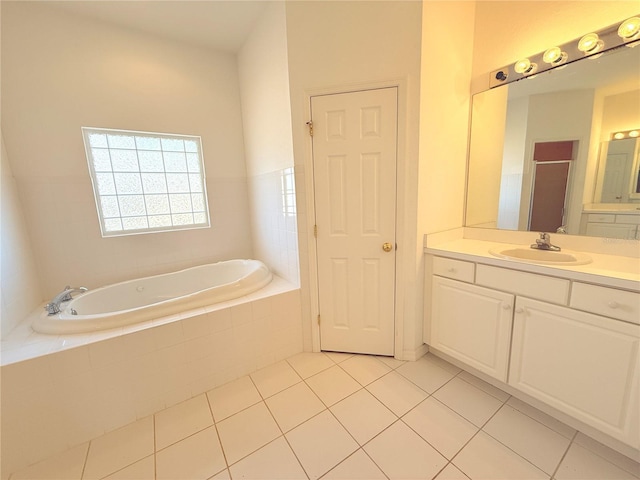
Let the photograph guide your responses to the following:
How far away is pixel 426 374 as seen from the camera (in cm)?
176

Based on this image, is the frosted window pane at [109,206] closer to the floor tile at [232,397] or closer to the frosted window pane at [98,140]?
the frosted window pane at [98,140]

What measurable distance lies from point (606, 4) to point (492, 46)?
544 millimetres

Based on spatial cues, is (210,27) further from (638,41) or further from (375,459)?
(375,459)

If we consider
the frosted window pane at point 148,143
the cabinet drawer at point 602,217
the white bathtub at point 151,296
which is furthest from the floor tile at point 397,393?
the frosted window pane at point 148,143

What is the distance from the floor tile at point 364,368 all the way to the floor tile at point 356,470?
1.66 ft

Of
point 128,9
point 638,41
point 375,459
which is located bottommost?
point 375,459

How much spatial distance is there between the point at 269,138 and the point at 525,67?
1.90 m

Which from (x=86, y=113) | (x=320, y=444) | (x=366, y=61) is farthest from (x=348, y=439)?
(x=86, y=113)

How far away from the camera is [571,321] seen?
1209 mm

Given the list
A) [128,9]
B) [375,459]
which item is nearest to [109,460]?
[375,459]

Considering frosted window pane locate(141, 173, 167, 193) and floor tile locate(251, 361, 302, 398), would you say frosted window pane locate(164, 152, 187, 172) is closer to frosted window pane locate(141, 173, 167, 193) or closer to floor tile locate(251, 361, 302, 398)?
frosted window pane locate(141, 173, 167, 193)

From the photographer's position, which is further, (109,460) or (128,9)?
(128,9)

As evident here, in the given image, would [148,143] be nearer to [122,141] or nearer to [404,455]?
[122,141]

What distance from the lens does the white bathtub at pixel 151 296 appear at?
1479 millimetres
